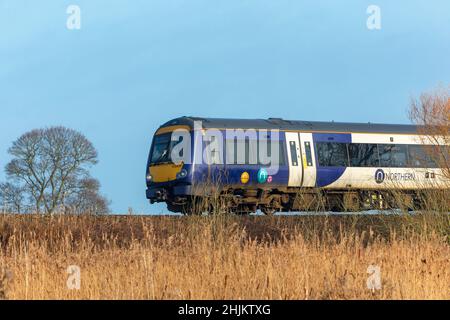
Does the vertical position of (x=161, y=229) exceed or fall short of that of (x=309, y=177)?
it falls short

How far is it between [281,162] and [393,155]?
417 centimetres

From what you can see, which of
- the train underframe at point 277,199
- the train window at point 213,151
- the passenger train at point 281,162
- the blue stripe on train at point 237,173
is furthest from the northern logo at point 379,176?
the train window at point 213,151

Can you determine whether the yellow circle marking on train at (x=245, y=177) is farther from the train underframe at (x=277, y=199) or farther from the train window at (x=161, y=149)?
the train window at (x=161, y=149)

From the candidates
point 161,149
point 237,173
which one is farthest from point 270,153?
point 161,149

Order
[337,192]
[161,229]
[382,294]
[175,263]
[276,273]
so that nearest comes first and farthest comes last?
1. [382,294]
2. [276,273]
3. [175,263]
4. [161,229]
5. [337,192]

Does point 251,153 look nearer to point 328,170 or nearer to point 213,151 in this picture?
point 213,151

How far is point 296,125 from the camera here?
23922 millimetres

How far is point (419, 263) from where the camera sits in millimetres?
10633

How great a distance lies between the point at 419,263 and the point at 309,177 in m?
13.3

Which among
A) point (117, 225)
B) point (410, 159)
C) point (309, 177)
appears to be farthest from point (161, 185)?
point (410, 159)

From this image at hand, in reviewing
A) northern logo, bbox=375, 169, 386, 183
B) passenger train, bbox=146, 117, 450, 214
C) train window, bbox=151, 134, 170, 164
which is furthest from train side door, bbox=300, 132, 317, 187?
train window, bbox=151, 134, 170, 164

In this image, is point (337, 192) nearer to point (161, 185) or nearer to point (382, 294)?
point (161, 185)

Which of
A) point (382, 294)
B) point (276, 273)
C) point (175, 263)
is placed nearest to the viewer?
point (382, 294)

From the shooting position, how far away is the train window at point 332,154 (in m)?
24.2
